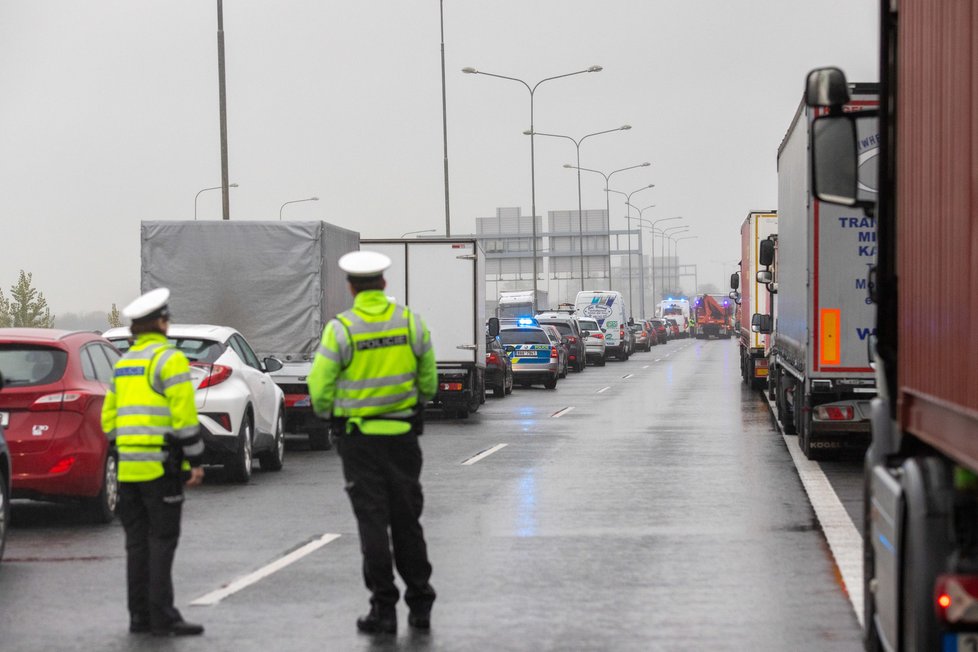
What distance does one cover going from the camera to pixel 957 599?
4508 mm

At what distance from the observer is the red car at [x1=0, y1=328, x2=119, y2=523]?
11.7m

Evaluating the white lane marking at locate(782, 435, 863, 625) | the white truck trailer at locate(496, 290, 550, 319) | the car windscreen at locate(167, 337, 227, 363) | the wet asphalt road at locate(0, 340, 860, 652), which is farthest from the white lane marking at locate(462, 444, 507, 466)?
the white truck trailer at locate(496, 290, 550, 319)

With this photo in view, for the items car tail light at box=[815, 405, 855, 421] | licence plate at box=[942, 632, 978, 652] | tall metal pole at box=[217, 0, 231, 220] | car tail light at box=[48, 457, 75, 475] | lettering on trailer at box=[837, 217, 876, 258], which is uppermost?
tall metal pole at box=[217, 0, 231, 220]

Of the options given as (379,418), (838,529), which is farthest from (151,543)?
(838,529)

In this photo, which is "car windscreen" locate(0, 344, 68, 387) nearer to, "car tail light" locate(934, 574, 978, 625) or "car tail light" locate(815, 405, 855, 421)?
"car tail light" locate(815, 405, 855, 421)

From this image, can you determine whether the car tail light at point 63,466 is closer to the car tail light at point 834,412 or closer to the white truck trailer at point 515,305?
the car tail light at point 834,412

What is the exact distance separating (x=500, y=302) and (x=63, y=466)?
166ft

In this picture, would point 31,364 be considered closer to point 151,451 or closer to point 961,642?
point 151,451

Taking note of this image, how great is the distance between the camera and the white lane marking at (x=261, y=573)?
29.1 feet

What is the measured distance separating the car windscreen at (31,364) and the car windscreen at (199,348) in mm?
3636

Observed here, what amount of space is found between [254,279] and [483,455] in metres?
4.21

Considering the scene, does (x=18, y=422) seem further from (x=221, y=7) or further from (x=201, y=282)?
(x=221, y=7)

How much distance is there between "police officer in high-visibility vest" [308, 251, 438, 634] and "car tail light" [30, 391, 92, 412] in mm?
4542

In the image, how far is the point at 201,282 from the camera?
20.6 meters
